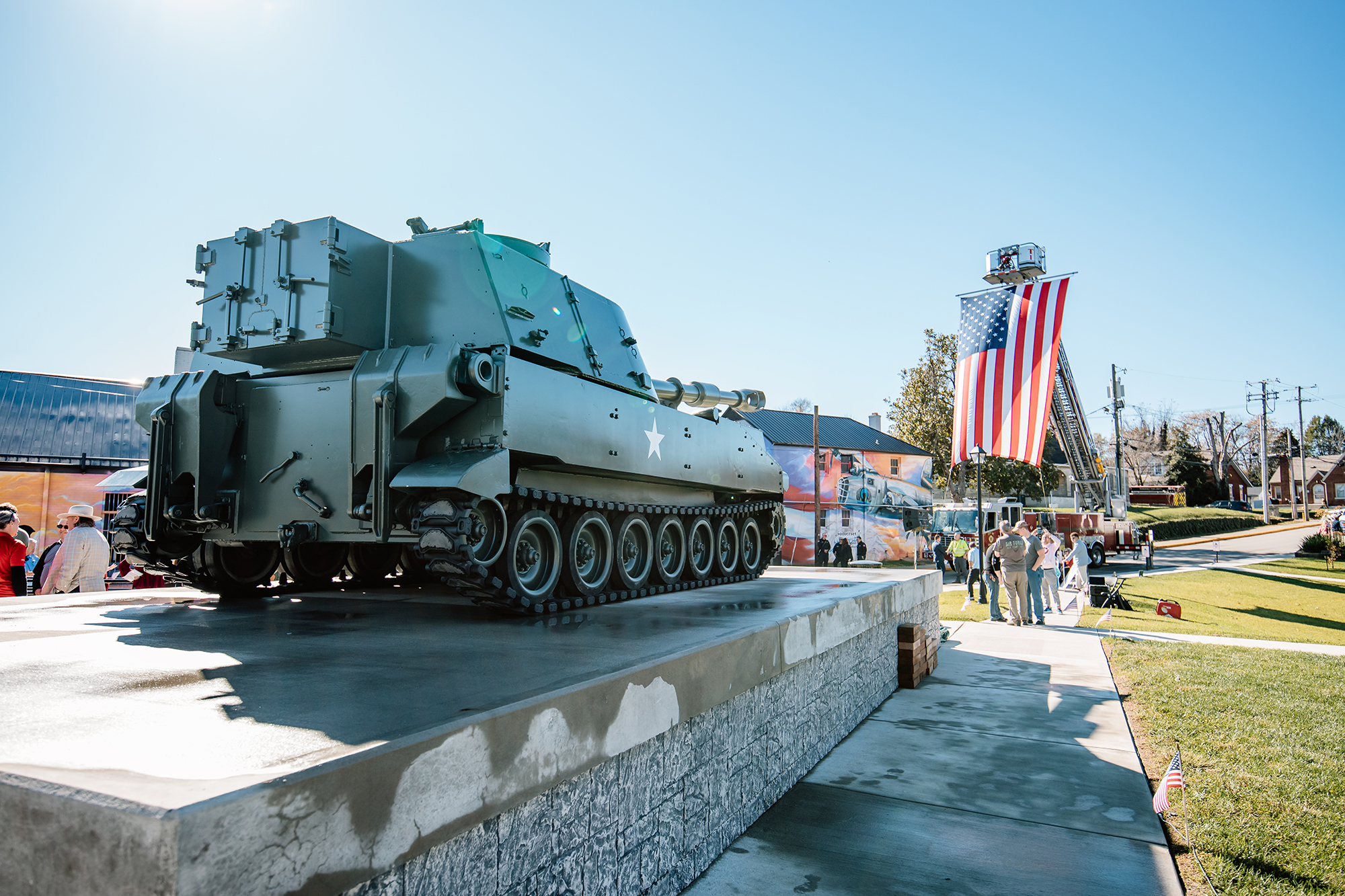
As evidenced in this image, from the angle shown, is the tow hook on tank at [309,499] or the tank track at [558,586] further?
the tow hook on tank at [309,499]

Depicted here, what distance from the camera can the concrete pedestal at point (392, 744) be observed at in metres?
2.08

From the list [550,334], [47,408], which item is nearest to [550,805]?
[550,334]

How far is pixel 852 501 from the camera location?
39031 millimetres

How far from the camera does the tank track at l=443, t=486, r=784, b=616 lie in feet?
18.6

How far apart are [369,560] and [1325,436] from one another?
130 m

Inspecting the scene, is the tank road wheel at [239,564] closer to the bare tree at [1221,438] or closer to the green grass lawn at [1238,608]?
the green grass lawn at [1238,608]

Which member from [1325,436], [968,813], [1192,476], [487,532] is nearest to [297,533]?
[487,532]

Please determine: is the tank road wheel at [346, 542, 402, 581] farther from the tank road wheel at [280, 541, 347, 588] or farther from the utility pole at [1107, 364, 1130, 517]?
the utility pole at [1107, 364, 1130, 517]

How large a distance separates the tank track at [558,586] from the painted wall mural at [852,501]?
89.7 ft

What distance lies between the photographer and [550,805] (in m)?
3.18

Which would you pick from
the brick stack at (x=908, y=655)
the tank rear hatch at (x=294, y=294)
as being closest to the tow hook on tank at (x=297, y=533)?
the tank rear hatch at (x=294, y=294)

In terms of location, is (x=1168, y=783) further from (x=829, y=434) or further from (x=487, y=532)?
(x=829, y=434)

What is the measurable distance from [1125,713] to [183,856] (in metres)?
8.39

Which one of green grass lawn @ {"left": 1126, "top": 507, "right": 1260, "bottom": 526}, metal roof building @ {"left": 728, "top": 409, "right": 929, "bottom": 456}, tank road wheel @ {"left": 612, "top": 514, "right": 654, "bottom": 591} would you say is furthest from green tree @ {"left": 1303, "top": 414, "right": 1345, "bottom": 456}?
tank road wheel @ {"left": 612, "top": 514, "right": 654, "bottom": 591}
